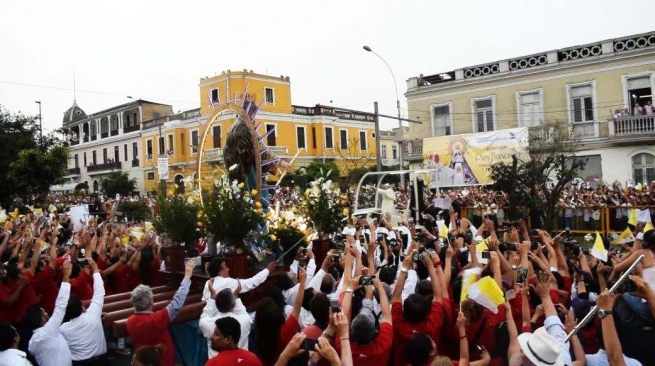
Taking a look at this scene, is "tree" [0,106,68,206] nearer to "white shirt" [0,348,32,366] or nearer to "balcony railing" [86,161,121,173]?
"white shirt" [0,348,32,366]

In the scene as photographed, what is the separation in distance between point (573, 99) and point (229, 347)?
27083mm

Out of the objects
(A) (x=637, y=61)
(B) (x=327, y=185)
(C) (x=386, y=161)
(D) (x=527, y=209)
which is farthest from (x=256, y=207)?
(C) (x=386, y=161)

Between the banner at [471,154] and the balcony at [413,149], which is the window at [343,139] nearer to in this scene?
the balcony at [413,149]

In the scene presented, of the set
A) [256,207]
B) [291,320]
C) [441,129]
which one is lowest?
[291,320]

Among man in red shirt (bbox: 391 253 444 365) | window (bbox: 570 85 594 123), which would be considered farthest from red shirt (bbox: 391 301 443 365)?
window (bbox: 570 85 594 123)

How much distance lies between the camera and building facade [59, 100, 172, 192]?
55719 millimetres

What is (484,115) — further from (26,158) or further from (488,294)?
(488,294)

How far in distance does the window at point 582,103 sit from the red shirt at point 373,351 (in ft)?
85.6

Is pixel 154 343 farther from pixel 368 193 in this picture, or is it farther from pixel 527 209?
pixel 368 193

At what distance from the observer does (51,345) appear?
5.45m

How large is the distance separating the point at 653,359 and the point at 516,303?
1.17 metres

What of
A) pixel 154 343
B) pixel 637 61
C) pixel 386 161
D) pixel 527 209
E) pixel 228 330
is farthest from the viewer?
pixel 386 161

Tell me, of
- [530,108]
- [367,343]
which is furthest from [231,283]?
[530,108]

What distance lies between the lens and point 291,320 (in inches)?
190
